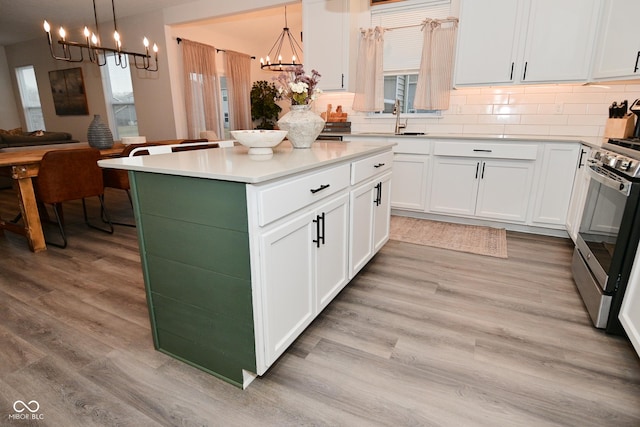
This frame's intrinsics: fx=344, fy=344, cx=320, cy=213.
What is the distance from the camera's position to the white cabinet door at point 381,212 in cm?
248

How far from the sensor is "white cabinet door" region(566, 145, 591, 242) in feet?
8.94

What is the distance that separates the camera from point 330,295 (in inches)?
75.2

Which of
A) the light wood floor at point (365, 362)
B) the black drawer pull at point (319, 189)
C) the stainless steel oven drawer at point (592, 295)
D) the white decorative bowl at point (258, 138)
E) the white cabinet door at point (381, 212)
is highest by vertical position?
the white decorative bowl at point (258, 138)

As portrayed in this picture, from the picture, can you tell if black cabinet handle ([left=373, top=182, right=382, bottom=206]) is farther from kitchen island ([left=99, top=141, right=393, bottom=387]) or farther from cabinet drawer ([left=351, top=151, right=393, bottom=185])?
kitchen island ([left=99, top=141, right=393, bottom=387])

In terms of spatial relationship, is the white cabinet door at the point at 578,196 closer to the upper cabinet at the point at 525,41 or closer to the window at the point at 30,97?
the upper cabinet at the point at 525,41

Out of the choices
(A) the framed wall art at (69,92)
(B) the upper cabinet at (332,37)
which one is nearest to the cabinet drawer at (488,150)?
(B) the upper cabinet at (332,37)

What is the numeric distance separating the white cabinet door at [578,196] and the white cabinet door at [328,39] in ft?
8.25

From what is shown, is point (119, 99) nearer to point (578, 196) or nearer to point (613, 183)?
point (578, 196)

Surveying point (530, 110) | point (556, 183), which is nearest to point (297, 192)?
point (556, 183)

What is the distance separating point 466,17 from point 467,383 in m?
3.35

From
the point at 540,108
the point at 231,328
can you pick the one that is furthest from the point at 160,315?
the point at 540,108

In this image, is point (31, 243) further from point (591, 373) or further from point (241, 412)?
point (591, 373)
